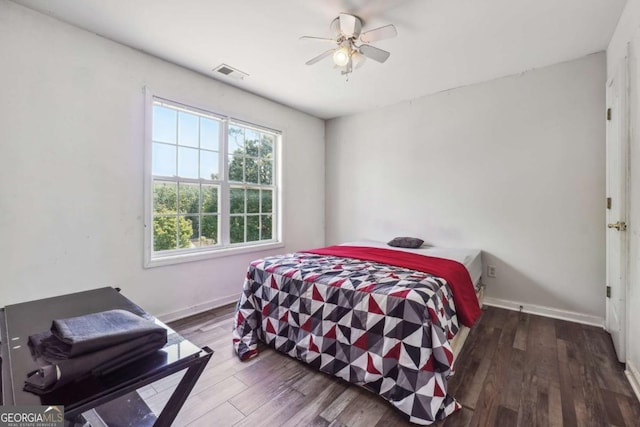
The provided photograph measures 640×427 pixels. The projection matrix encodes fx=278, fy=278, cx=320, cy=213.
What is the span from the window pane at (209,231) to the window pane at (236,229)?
183 mm

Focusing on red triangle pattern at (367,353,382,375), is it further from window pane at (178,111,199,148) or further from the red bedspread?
window pane at (178,111,199,148)

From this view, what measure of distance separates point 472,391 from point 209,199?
287cm

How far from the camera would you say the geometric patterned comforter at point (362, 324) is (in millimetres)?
1482

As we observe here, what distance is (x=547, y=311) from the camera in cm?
278

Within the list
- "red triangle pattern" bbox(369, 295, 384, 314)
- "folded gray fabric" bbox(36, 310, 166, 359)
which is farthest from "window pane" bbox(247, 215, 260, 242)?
"folded gray fabric" bbox(36, 310, 166, 359)

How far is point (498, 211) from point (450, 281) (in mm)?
1571

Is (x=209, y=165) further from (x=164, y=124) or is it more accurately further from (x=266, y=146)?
(x=266, y=146)

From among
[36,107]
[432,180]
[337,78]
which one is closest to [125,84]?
[36,107]

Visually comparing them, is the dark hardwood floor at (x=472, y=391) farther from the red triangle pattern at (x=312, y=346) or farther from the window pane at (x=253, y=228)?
the window pane at (x=253, y=228)

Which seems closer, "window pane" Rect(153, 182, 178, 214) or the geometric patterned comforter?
the geometric patterned comforter

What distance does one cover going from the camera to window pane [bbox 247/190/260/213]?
3.53 metres

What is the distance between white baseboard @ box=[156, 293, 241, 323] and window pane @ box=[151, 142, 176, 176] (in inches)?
54.1

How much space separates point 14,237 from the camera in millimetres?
1946

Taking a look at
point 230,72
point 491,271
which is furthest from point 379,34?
point 491,271
